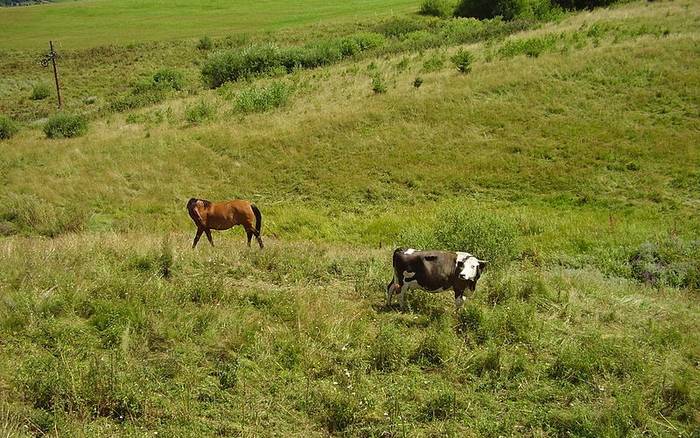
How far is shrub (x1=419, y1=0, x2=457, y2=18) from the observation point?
231ft

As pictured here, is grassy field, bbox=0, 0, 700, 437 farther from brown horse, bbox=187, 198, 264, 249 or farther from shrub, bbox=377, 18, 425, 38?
shrub, bbox=377, 18, 425, 38

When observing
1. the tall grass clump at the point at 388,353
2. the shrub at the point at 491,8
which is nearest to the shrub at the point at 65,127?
the tall grass clump at the point at 388,353

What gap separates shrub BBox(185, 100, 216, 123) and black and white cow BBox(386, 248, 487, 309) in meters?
24.8

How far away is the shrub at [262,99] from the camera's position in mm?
32469

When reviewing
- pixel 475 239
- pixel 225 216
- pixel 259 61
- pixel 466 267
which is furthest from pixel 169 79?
pixel 466 267

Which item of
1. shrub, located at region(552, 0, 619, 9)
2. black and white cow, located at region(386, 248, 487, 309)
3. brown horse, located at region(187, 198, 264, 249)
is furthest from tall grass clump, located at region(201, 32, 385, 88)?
black and white cow, located at region(386, 248, 487, 309)

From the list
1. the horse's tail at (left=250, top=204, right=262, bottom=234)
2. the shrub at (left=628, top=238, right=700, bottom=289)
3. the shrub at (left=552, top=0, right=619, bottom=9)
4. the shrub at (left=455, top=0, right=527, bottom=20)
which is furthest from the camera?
the shrub at (left=455, top=0, right=527, bottom=20)

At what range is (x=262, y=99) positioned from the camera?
32969mm

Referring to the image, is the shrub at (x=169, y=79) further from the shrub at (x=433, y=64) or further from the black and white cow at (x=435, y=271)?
the black and white cow at (x=435, y=271)

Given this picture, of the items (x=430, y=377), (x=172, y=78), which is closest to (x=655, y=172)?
(x=430, y=377)

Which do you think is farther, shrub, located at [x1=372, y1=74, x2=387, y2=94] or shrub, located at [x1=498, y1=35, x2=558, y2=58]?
shrub, located at [x1=498, y1=35, x2=558, y2=58]

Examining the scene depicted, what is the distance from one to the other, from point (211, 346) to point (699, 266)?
12.9m

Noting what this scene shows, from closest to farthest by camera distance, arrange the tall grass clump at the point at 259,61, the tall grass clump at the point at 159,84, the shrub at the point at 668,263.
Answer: the shrub at the point at 668,263 → the tall grass clump at the point at 259,61 → the tall grass clump at the point at 159,84

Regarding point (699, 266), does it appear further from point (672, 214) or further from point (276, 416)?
point (276, 416)
